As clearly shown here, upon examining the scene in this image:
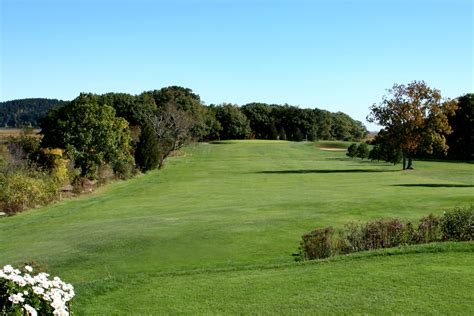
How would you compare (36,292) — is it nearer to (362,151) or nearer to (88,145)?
(88,145)

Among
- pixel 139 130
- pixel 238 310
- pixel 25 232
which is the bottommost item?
pixel 25 232

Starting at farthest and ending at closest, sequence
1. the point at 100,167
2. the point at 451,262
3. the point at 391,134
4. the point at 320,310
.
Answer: the point at 391,134 < the point at 100,167 < the point at 451,262 < the point at 320,310

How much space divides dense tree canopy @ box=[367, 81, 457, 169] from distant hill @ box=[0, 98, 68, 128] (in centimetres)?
13443

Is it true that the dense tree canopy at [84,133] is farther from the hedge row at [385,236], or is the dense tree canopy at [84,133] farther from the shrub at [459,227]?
the shrub at [459,227]

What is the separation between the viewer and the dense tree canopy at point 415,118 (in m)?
53.8

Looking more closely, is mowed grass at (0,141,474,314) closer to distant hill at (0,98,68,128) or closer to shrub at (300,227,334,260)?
shrub at (300,227,334,260)

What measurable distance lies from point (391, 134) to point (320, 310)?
4880 cm

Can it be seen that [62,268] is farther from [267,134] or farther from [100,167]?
[267,134]

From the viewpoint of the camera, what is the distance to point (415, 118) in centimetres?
5384

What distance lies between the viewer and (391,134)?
5481cm

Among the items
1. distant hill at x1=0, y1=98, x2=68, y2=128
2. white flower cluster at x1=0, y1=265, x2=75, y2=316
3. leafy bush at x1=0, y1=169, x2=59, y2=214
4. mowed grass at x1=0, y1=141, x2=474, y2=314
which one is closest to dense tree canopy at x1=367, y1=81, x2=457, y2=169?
mowed grass at x1=0, y1=141, x2=474, y2=314

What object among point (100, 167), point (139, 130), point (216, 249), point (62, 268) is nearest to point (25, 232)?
point (62, 268)

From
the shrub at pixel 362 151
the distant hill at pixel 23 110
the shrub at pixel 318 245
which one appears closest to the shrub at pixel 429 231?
the shrub at pixel 318 245

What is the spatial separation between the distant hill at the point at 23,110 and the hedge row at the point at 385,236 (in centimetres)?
16418
